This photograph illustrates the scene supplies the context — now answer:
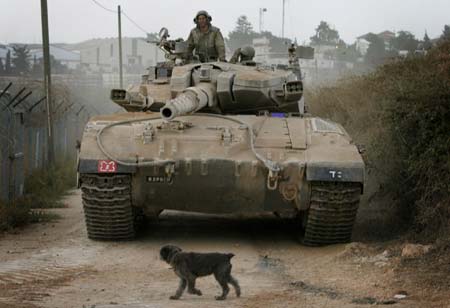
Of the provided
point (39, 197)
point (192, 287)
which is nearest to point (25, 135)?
point (39, 197)

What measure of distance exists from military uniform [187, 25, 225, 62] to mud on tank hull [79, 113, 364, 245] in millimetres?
2877

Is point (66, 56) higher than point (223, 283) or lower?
lower

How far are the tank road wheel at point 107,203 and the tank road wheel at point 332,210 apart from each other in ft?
6.89

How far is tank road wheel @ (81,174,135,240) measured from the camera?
35.4 ft

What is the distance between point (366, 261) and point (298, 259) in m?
0.98

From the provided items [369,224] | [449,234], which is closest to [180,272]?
→ [449,234]

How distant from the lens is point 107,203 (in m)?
10.9

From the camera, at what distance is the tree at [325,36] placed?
198ft

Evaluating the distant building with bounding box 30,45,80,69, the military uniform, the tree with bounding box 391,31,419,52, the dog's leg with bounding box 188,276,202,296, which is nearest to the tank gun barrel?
the military uniform

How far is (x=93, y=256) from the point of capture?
34.0 feet

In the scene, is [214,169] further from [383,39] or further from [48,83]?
[383,39]

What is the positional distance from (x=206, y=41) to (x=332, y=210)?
4.24m

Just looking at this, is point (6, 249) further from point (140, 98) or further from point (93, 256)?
point (140, 98)

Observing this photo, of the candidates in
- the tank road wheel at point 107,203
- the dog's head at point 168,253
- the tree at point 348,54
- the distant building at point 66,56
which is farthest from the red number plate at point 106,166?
the distant building at point 66,56
